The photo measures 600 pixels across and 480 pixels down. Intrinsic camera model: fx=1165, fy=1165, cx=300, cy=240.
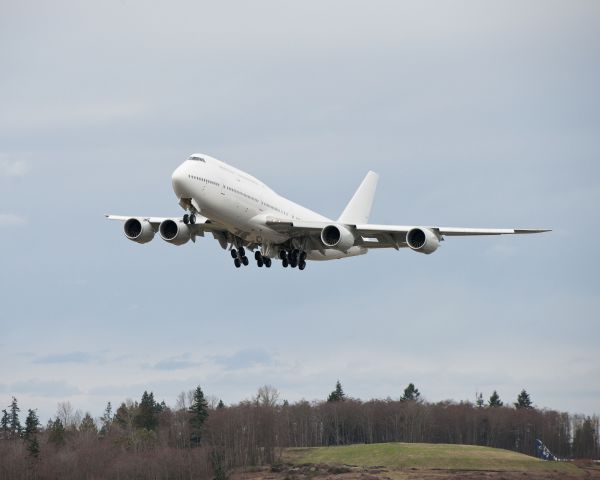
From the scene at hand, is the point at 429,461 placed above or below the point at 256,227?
below

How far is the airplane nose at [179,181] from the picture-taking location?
66.6m

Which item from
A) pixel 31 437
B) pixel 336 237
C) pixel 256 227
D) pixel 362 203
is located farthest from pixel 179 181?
pixel 31 437

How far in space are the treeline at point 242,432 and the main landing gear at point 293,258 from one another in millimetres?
42724

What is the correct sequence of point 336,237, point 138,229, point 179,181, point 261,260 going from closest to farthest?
point 179,181, point 336,237, point 138,229, point 261,260

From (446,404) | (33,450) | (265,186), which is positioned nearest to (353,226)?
(265,186)

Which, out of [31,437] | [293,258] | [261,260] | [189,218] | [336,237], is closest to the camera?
[189,218]

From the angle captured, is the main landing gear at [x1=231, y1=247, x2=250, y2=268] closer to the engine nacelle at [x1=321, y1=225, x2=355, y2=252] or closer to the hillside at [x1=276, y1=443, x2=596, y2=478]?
the engine nacelle at [x1=321, y1=225, x2=355, y2=252]

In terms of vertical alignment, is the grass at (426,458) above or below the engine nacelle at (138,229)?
below

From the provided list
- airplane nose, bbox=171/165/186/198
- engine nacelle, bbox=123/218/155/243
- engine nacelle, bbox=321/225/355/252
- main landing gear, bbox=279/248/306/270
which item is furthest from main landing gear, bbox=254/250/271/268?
airplane nose, bbox=171/165/186/198

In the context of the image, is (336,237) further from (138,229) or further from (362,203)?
(362,203)

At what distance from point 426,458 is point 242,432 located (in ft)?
73.2

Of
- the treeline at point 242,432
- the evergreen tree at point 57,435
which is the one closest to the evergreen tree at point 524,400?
the treeline at point 242,432

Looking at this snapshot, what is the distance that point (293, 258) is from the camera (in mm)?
76188

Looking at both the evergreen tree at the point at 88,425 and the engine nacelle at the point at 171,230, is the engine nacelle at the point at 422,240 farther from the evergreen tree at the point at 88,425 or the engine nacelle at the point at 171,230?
the evergreen tree at the point at 88,425
